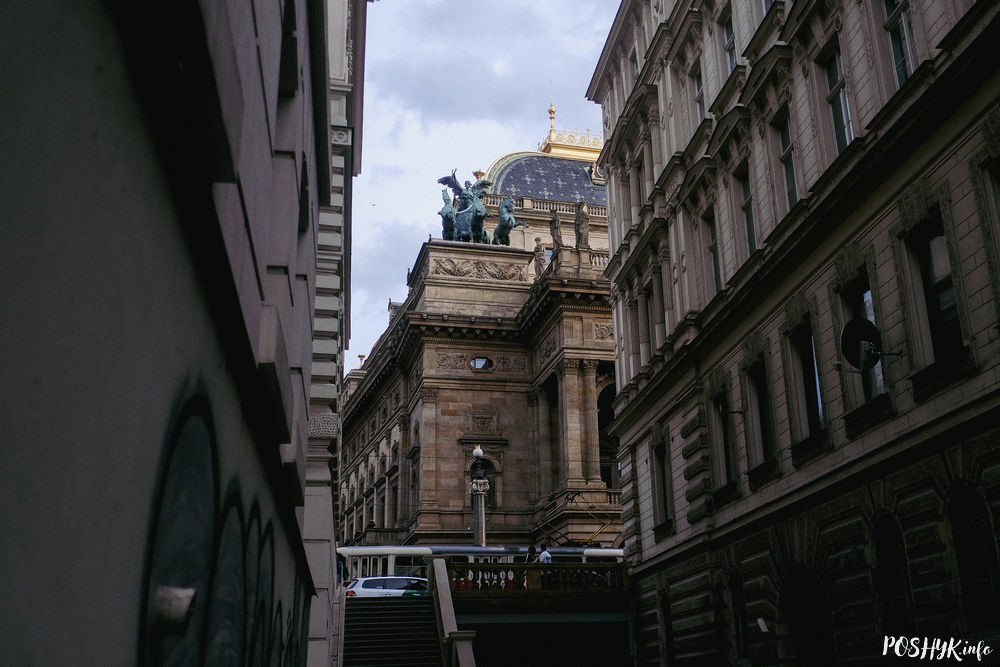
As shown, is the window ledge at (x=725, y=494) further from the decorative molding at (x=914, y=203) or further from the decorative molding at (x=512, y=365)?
the decorative molding at (x=512, y=365)

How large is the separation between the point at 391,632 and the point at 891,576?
16443 mm

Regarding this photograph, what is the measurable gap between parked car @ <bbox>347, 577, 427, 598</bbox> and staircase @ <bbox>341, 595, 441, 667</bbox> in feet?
7.65

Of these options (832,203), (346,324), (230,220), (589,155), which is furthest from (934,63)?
(589,155)

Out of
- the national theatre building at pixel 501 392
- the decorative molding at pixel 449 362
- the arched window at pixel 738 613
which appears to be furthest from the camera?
the decorative molding at pixel 449 362

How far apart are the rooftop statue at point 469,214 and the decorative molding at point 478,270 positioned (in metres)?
3.38

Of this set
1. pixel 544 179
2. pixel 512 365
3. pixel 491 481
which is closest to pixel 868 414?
pixel 491 481

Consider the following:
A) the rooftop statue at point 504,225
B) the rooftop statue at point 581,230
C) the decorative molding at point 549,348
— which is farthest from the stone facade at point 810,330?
the rooftop statue at point 504,225

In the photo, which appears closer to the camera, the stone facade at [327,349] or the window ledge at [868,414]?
the window ledge at [868,414]

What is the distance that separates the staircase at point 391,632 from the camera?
1085 inches

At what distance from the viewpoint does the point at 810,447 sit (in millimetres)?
19359

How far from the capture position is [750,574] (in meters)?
21.9

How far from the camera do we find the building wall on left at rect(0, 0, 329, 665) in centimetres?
259

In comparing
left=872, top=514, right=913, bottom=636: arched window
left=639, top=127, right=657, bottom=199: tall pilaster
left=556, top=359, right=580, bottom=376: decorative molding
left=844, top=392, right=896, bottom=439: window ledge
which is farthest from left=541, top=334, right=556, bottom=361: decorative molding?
left=872, top=514, right=913, bottom=636: arched window

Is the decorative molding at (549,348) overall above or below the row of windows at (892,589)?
above
